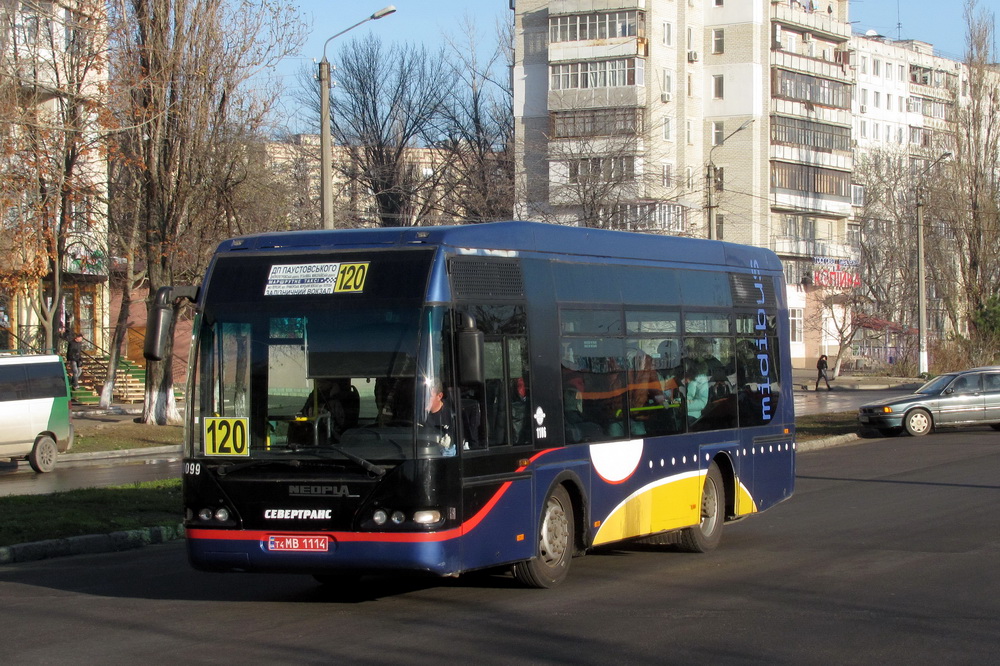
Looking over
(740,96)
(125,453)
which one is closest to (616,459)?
(125,453)

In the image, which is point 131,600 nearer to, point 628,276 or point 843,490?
point 628,276

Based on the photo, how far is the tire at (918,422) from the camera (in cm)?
2875

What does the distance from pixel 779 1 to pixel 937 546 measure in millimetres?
69432

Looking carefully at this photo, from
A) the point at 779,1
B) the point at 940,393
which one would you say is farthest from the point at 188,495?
the point at 779,1

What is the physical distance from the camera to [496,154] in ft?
162

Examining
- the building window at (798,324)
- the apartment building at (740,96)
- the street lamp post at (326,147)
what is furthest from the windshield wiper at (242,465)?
the building window at (798,324)

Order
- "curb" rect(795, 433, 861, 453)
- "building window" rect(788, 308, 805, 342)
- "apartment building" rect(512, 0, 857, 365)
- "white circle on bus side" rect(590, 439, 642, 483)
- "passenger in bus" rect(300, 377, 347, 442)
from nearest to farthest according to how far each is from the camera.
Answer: "passenger in bus" rect(300, 377, 347, 442), "white circle on bus side" rect(590, 439, 642, 483), "curb" rect(795, 433, 861, 453), "apartment building" rect(512, 0, 857, 365), "building window" rect(788, 308, 805, 342)

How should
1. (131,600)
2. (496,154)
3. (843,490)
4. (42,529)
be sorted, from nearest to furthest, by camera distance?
(131,600), (42,529), (843,490), (496,154)

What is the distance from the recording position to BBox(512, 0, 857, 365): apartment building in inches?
2584

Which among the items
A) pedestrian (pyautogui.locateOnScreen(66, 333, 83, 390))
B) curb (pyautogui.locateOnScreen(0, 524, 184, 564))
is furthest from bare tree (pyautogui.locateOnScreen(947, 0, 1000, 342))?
curb (pyautogui.locateOnScreen(0, 524, 184, 564))

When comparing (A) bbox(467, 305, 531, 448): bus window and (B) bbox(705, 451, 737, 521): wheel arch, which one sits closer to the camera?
(A) bbox(467, 305, 531, 448): bus window

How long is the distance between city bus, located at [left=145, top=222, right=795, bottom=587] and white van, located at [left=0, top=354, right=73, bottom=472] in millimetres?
14696

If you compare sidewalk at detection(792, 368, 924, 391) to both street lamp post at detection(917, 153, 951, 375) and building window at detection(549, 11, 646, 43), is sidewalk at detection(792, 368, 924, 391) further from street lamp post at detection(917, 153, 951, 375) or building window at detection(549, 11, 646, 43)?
building window at detection(549, 11, 646, 43)

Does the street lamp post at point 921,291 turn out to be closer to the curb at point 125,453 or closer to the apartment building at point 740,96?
the apartment building at point 740,96
